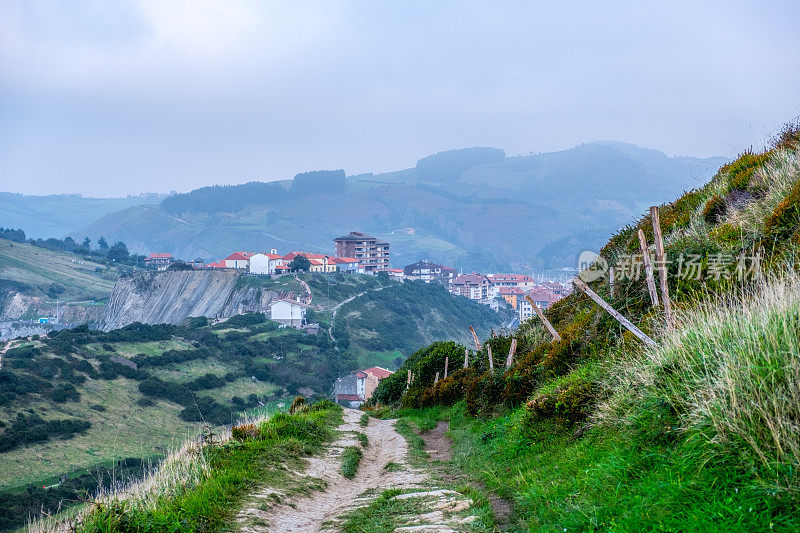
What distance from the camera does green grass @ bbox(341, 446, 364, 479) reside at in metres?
9.21

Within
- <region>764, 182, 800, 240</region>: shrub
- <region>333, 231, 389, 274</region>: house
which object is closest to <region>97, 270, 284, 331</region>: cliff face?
<region>333, 231, 389, 274</region>: house

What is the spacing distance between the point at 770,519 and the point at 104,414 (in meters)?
50.6

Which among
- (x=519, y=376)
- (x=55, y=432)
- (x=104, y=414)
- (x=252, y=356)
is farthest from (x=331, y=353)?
(x=519, y=376)

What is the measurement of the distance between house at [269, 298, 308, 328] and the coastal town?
26.9 m

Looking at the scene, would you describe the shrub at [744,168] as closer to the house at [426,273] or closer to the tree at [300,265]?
the tree at [300,265]

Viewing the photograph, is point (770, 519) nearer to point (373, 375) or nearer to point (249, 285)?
point (373, 375)

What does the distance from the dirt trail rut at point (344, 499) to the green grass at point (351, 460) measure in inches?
3.7

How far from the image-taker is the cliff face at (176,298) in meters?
104

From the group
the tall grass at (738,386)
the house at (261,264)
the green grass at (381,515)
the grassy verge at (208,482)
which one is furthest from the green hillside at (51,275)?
the tall grass at (738,386)

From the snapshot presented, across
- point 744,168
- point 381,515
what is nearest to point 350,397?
point 744,168

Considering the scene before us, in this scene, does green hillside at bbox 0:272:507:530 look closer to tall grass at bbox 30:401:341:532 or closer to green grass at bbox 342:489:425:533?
tall grass at bbox 30:401:341:532

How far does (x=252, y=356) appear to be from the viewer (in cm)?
7131

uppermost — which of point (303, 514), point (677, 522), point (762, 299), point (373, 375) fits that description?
point (762, 299)

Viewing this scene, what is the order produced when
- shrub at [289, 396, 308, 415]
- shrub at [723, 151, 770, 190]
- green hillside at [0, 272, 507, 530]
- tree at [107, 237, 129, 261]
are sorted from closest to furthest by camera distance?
shrub at [723, 151, 770, 190]
shrub at [289, 396, 308, 415]
green hillside at [0, 272, 507, 530]
tree at [107, 237, 129, 261]
